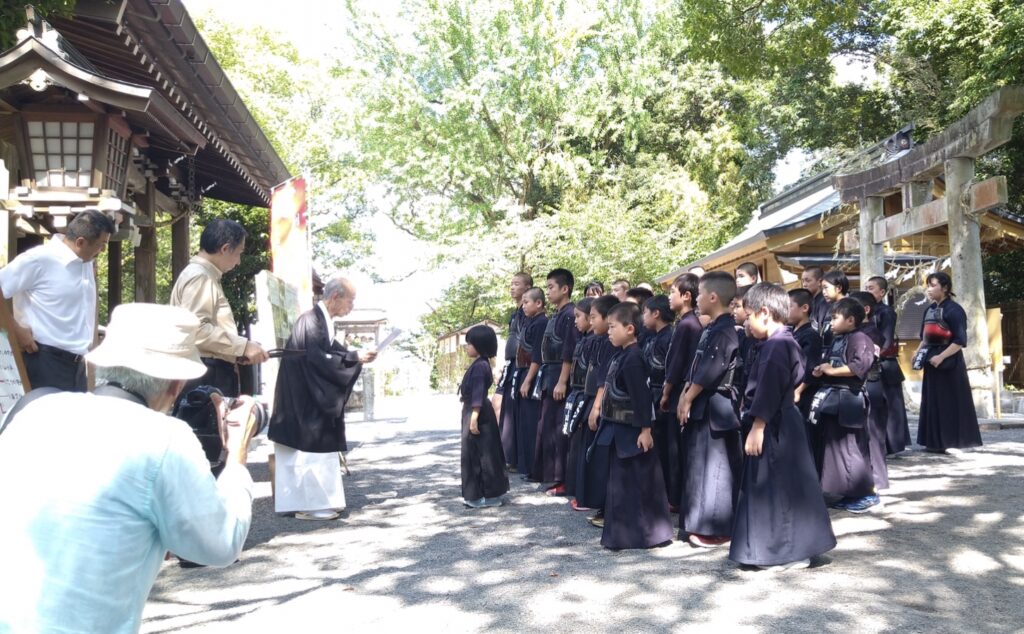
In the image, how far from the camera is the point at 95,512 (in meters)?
1.98

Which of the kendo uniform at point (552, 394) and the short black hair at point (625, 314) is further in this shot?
the kendo uniform at point (552, 394)

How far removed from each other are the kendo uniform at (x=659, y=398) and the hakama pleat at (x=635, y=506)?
1.11 m

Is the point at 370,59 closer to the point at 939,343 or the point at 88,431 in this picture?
the point at 939,343

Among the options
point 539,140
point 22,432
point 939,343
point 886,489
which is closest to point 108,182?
point 22,432

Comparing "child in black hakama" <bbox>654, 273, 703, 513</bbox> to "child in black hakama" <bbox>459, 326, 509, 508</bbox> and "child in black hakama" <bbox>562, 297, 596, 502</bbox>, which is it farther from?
"child in black hakama" <bbox>459, 326, 509, 508</bbox>

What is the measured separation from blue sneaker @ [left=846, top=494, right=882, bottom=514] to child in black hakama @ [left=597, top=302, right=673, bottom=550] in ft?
5.90

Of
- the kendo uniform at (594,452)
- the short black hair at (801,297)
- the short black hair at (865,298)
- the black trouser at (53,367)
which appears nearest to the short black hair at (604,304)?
the kendo uniform at (594,452)

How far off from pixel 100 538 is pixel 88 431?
0.78 feet

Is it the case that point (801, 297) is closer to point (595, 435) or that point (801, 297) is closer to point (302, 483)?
point (595, 435)

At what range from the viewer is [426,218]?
3028 centimetres

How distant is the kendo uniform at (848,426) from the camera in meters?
7.02

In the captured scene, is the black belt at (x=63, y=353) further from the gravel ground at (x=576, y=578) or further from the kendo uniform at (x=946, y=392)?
the kendo uniform at (x=946, y=392)

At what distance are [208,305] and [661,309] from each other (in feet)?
11.4

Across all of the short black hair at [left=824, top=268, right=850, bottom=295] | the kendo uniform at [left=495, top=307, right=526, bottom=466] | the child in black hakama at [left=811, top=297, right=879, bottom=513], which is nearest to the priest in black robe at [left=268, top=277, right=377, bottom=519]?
the kendo uniform at [left=495, top=307, right=526, bottom=466]
